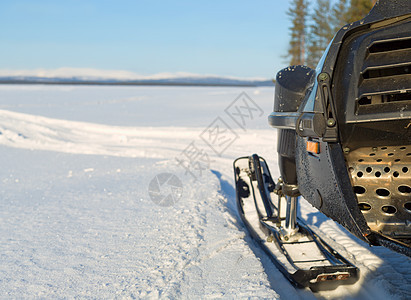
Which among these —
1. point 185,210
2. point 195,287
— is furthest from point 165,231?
point 195,287

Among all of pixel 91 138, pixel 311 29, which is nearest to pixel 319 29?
pixel 311 29

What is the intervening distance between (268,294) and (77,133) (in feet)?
33.5

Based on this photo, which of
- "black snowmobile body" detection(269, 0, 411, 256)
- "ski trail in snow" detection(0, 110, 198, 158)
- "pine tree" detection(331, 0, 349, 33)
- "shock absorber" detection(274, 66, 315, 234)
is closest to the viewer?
"black snowmobile body" detection(269, 0, 411, 256)

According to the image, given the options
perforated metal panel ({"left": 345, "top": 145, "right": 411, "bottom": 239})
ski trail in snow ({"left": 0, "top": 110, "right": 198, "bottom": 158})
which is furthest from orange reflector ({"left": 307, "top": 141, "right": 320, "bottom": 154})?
ski trail in snow ({"left": 0, "top": 110, "right": 198, "bottom": 158})

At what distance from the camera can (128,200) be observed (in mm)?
4426

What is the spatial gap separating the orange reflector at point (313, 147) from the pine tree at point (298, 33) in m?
44.9

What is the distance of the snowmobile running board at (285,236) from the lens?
2.75m

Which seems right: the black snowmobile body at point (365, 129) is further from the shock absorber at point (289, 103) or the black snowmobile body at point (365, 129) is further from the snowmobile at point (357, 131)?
the shock absorber at point (289, 103)

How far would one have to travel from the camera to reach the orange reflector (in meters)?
2.02

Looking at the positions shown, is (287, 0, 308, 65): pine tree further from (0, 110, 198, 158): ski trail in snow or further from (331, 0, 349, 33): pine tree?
(0, 110, 198, 158): ski trail in snow

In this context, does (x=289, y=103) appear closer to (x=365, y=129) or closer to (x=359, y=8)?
(x=365, y=129)

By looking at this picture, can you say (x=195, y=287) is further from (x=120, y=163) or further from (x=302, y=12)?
(x=302, y=12)

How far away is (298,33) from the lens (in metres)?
45.3

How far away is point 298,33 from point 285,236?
45.8 metres
